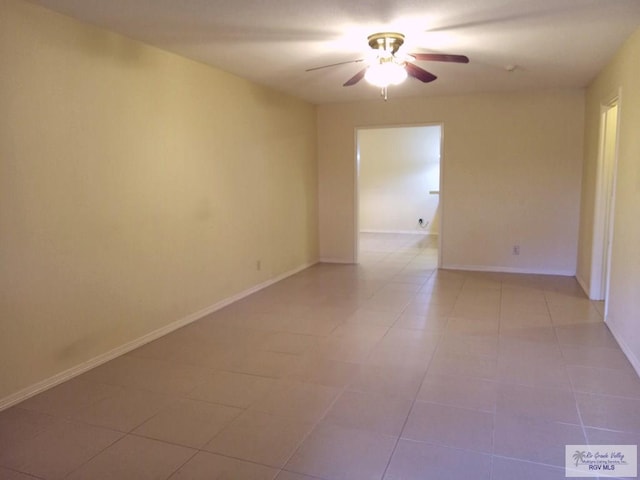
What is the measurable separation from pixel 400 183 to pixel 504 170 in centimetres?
397

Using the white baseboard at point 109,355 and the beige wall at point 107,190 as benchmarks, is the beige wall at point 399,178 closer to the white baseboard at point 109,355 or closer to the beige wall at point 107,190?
the beige wall at point 107,190

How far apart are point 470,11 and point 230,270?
3.07 metres

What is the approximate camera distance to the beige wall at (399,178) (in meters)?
9.46

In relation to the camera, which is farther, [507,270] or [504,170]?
[507,270]

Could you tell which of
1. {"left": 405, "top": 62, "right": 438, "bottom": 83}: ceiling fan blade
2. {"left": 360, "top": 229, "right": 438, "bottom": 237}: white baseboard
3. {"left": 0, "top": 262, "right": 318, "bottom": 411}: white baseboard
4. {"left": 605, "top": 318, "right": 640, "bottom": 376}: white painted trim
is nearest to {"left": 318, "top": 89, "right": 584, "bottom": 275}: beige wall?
{"left": 605, "top": 318, "right": 640, "bottom": 376}: white painted trim

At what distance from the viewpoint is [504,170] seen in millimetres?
5777

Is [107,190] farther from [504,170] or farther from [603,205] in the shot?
[504,170]

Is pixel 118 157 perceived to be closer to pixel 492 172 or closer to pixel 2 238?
pixel 2 238

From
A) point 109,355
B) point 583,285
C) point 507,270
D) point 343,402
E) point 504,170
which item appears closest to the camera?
point 343,402

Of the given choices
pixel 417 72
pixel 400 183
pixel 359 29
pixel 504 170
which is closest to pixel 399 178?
pixel 400 183

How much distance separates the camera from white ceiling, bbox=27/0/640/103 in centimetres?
270

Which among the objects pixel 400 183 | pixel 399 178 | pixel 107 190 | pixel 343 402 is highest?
pixel 399 178

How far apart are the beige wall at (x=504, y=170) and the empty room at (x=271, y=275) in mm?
50

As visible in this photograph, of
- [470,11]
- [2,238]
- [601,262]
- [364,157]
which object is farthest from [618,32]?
[364,157]
